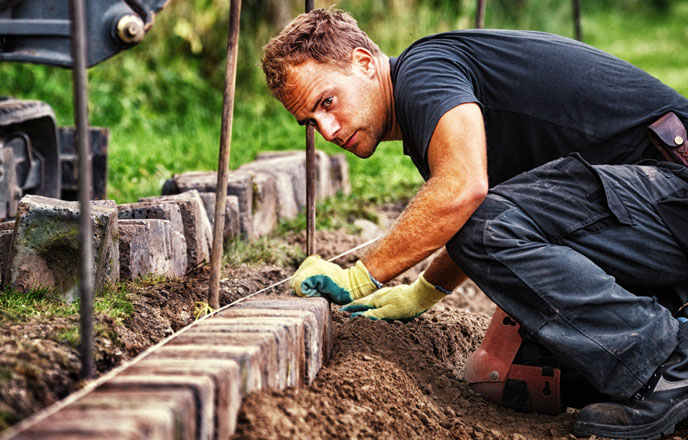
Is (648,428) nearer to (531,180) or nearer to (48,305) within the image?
(531,180)

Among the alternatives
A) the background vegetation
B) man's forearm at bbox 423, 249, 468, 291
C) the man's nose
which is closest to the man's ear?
the man's nose

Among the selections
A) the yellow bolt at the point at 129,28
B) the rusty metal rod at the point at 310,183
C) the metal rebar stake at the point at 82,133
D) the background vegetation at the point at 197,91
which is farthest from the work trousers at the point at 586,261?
the background vegetation at the point at 197,91

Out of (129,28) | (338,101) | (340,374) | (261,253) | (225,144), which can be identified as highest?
(129,28)

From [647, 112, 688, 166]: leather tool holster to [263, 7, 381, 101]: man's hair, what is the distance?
1004mm

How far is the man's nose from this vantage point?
9.04 ft

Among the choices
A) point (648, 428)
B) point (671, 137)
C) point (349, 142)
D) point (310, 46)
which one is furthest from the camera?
point (349, 142)

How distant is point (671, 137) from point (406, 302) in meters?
1.14

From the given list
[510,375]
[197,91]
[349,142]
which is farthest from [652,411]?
[197,91]

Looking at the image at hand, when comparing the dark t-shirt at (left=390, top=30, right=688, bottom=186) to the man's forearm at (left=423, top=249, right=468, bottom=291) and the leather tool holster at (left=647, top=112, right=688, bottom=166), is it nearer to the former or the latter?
the leather tool holster at (left=647, top=112, right=688, bottom=166)

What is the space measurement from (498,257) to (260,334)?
2.65 ft

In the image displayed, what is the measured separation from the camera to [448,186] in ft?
7.90

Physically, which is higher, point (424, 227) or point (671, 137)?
point (671, 137)

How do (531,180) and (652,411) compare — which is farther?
(531,180)

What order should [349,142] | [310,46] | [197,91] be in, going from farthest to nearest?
[197,91] < [349,142] < [310,46]
